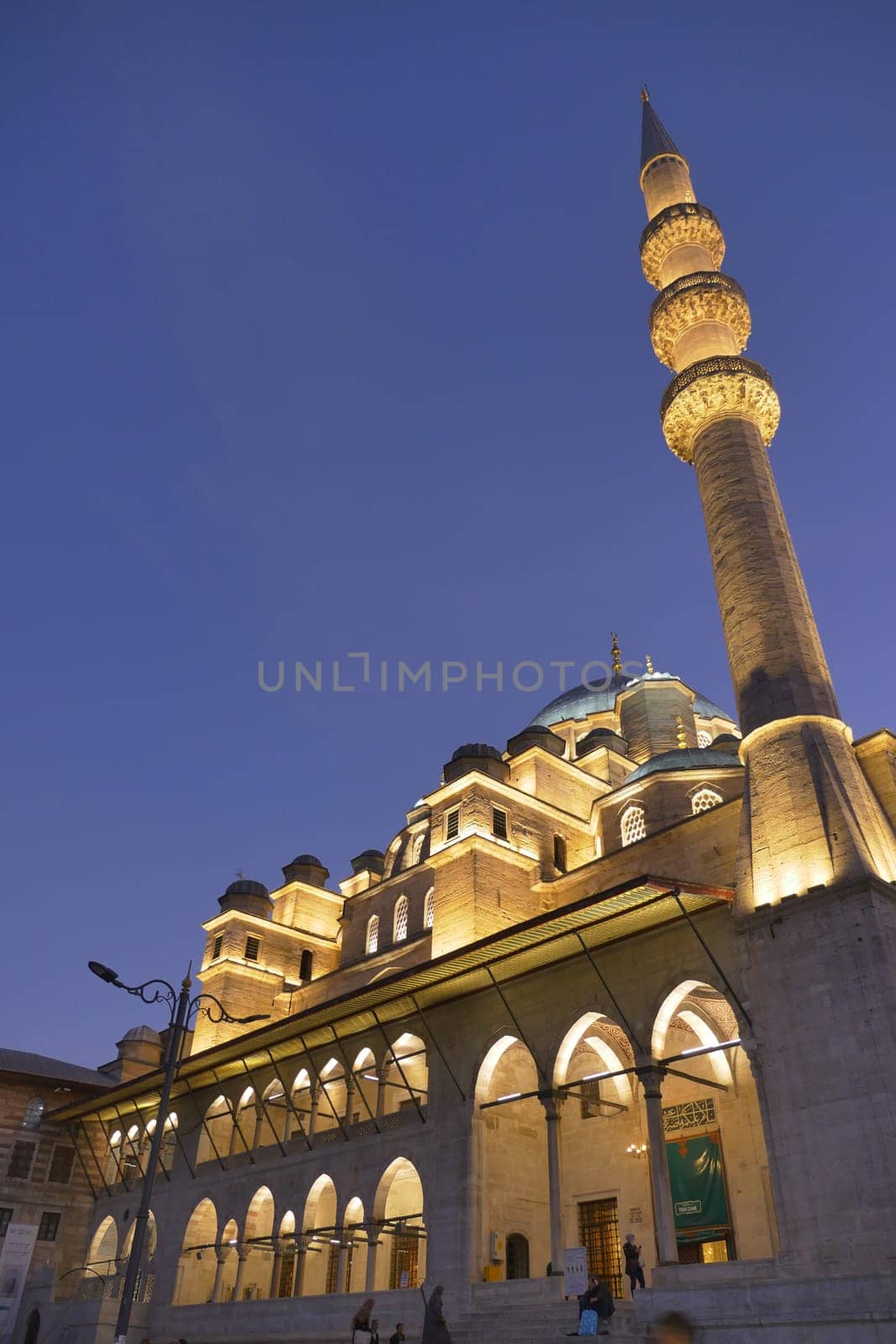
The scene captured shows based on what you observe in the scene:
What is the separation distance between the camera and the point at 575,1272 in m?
12.9

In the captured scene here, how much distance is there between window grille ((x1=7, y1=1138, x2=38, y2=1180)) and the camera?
28.0 meters

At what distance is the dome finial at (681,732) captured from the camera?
29562 millimetres

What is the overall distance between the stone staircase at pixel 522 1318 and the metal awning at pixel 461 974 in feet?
15.5

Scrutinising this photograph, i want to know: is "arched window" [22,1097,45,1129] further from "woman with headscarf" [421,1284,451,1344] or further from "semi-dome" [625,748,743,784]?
"woman with headscarf" [421,1284,451,1344]

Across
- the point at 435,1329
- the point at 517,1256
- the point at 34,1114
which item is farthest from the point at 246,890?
the point at 435,1329

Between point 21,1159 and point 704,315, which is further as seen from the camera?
point 21,1159

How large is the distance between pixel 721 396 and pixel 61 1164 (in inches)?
1068

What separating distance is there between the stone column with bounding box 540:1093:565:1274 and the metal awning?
2.21 meters

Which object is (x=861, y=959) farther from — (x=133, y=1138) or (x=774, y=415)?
(x=133, y=1138)

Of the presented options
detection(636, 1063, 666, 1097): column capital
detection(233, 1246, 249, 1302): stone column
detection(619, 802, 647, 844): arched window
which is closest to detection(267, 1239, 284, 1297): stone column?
detection(233, 1246, 249, 1302): stone column

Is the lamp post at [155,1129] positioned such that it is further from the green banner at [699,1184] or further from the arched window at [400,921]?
the arched window at [400,921]

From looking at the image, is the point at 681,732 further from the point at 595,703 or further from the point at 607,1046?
the point at 607,1046

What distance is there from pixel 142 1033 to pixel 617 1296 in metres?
23.9

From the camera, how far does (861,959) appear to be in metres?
13.2
